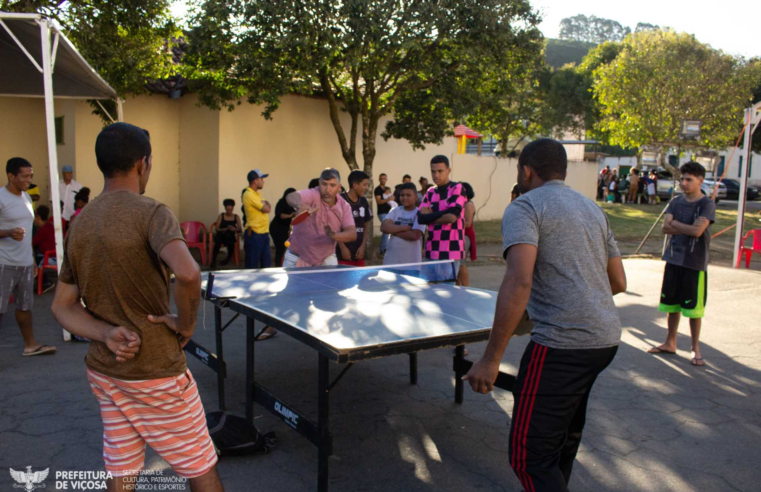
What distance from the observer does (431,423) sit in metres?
4.65

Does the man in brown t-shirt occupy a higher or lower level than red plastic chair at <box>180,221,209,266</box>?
higher

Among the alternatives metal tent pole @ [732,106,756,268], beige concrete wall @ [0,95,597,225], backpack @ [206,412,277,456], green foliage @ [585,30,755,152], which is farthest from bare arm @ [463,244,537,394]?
green foliage @ [585,30,755,152]

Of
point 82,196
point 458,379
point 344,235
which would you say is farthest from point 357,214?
point 82,196

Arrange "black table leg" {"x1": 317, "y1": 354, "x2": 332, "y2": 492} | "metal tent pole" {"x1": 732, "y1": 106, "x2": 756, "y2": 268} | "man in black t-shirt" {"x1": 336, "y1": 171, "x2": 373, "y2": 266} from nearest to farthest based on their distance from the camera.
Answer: "black table leg" {"x1": 317, "y1": 354, "x2": 332, "y2": 492}, "man in black t-shirt" {"x1": 336, "y1": 171, "x2": 373, "y2": 266}, "metal tent pole" {"x1": 732, "y1": 106, "x2": 756, "y2": 268}

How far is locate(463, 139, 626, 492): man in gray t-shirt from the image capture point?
269 centimetres

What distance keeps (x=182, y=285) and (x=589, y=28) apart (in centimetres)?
16742

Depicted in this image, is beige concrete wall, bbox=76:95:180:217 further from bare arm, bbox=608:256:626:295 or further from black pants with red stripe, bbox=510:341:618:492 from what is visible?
black pants with red stripe, bbox=510:341:618:492

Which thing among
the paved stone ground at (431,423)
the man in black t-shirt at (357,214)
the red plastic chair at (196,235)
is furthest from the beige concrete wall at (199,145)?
the paved stone ground at (431,423)

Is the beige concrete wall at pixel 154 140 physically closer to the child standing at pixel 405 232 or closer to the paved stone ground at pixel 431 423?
the paved stone ground at pixel 431 423

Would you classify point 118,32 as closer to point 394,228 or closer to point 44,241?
point 44,241

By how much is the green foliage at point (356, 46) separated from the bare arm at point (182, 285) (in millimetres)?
8017

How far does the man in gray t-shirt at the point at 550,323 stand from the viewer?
2689 mm

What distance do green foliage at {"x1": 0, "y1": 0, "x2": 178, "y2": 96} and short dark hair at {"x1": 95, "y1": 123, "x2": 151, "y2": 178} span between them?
8.36m

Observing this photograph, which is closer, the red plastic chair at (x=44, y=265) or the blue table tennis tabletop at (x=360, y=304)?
the blue table tennis tabletop at (x=360, y=304)
